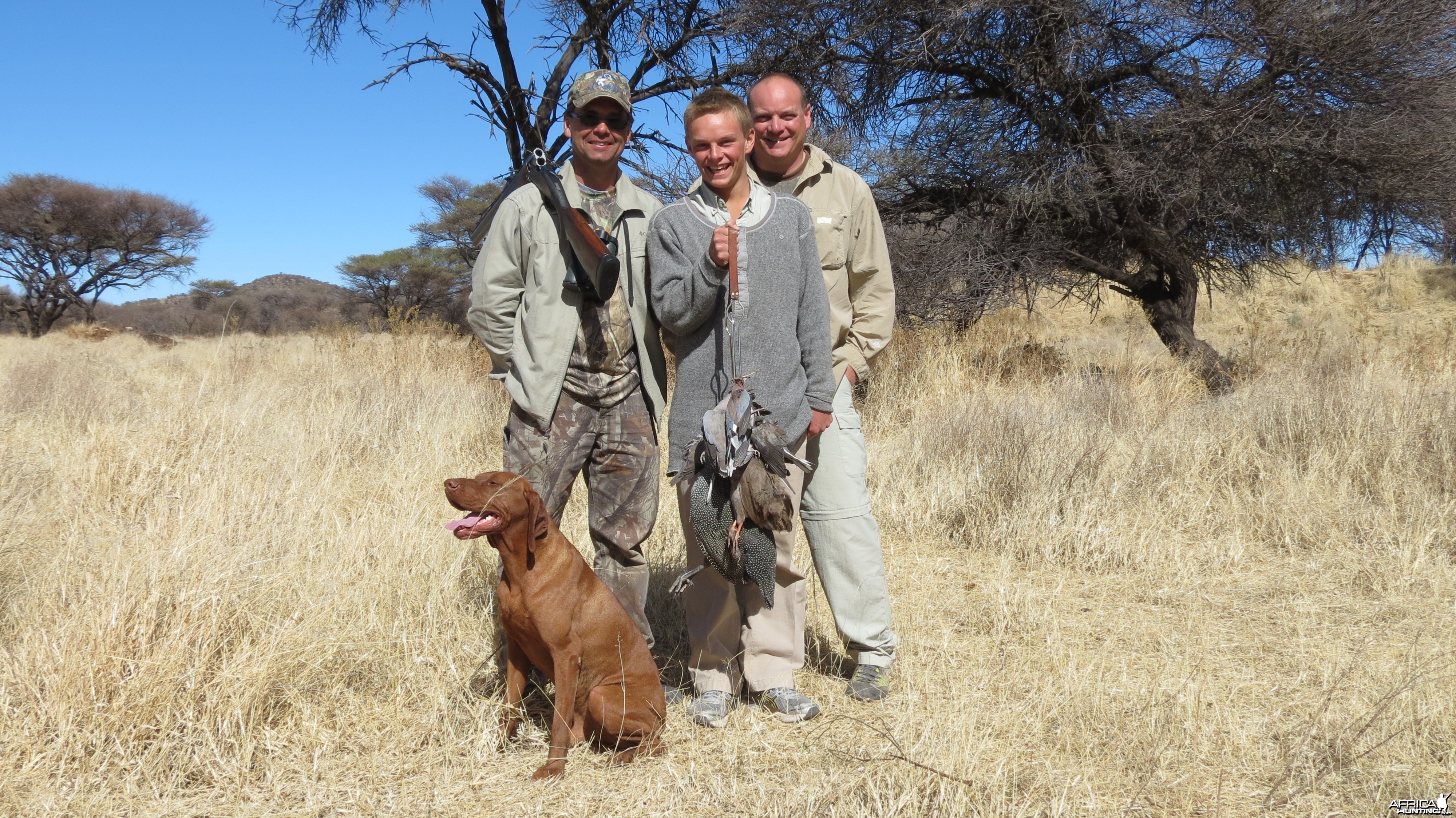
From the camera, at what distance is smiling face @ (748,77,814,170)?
3.06m

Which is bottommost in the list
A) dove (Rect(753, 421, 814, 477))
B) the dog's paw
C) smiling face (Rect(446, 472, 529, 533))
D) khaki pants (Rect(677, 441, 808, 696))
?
the dog's paw

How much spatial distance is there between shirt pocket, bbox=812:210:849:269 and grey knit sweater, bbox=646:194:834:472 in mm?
269

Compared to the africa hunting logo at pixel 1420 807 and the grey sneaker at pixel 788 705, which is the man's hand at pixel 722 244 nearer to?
the grey sneaker at pixel 788 705

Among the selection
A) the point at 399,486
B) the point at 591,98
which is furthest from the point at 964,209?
the point at 591,98

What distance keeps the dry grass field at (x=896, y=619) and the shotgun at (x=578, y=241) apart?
1.41 meters

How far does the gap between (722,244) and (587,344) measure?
26.3 inches

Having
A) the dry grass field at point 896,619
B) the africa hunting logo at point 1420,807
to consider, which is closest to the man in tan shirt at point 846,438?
the dry grass field at point 896,619

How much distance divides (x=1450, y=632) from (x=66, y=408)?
854 centimetres

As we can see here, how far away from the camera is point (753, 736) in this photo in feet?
9.43

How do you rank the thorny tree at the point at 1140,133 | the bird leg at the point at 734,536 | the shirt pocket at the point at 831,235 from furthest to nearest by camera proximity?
the thorny tree at the point at 1140,133
the shirt pocket at the point at 831,235
the bird leg at the point at 734,536

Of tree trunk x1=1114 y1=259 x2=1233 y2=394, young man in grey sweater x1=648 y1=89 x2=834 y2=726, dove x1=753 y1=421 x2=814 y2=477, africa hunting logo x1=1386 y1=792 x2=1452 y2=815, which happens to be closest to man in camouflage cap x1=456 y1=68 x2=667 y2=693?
young man in grey sweater x1=648 y1=89 x2=834 y2=726

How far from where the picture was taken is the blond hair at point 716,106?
2.71 m

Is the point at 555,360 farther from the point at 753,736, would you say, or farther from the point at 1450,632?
the point at 1450,632

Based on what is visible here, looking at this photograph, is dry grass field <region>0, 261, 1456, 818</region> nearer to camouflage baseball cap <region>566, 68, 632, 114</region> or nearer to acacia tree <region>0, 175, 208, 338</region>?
camouflage baseball cap <region>566, 68, 632, 114</region>
